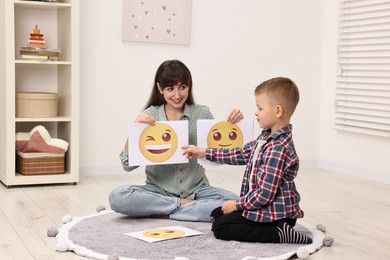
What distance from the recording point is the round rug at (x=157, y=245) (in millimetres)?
2191

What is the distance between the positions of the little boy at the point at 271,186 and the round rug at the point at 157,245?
0.04m

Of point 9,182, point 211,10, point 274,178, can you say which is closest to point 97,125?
point 9,182

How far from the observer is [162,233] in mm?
2436

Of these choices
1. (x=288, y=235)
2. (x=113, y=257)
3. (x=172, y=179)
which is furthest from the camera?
(x=172, y=179)

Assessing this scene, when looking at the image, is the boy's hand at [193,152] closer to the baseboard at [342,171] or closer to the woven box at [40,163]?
the woven box at [40,163]

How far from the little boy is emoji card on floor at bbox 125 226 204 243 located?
120 mm

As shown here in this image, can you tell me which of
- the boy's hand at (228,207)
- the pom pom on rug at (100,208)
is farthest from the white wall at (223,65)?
the boy's hand at (228,207)

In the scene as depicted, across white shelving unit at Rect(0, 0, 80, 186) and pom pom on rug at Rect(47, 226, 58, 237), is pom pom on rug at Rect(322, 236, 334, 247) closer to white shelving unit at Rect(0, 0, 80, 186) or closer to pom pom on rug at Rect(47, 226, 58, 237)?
pom pom on rug at Rect(47, 226, 58, 237)

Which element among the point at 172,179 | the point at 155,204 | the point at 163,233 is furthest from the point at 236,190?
the point at 163,233

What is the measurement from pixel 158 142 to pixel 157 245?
1.75ft

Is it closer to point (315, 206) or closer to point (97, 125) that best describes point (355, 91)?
point (315, 206)

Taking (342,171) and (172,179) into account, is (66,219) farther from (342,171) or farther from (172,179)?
(342,171)

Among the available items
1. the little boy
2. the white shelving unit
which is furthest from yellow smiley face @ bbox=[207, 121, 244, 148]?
the white shelving unit

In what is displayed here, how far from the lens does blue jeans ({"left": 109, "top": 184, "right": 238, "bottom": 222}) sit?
2.65m
